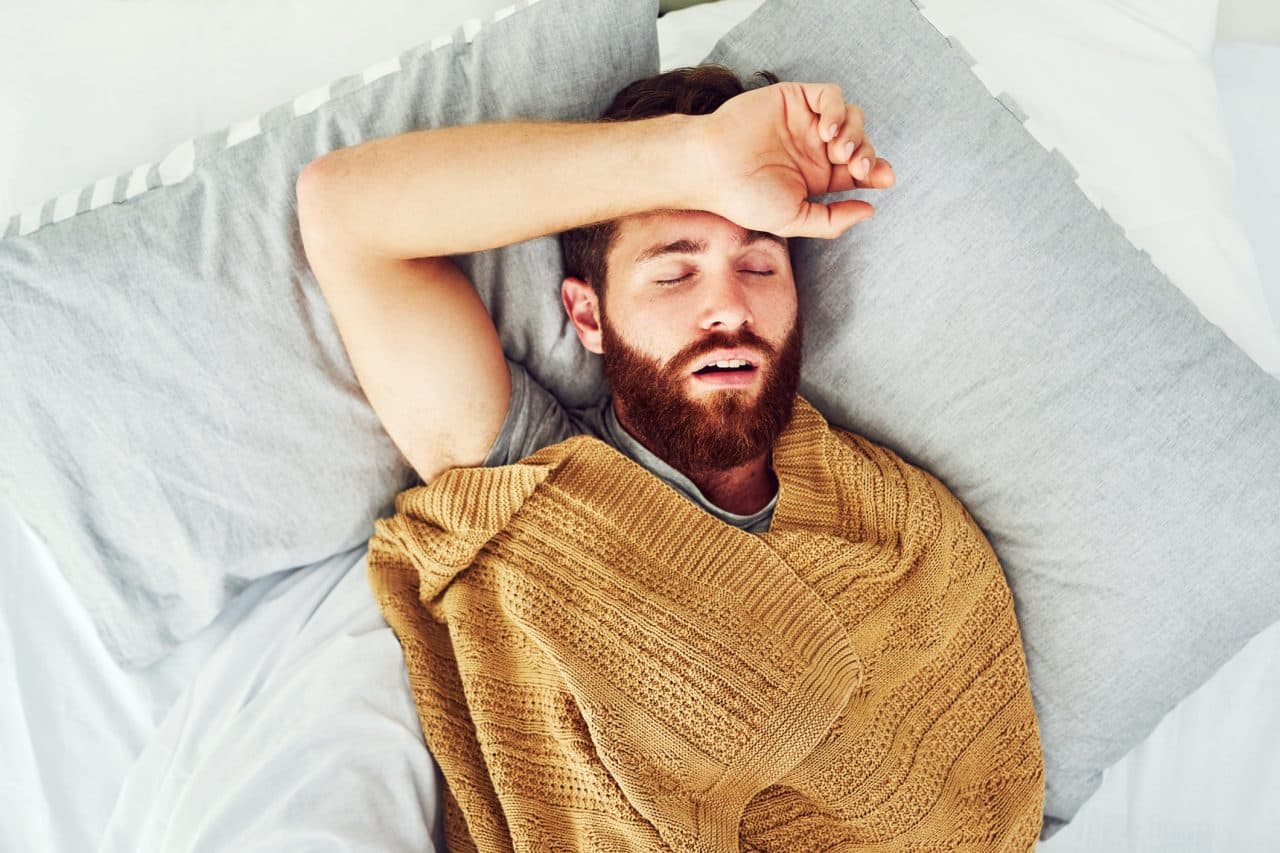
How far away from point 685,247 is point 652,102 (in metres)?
0.19

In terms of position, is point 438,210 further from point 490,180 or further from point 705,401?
point 705,401

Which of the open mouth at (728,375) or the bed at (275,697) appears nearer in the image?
the bed at (275,697)

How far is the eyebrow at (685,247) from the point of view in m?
1.07

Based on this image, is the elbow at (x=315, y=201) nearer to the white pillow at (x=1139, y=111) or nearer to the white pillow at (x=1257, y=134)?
the white pillow at (x=1139, y=111)

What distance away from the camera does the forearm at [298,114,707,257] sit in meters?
0.98

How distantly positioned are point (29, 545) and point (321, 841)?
52cm

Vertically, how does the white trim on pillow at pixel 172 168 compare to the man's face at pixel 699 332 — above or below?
above

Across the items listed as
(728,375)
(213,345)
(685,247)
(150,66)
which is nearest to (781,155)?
(685,247)

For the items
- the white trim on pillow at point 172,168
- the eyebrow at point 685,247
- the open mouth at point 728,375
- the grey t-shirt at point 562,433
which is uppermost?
the white trim on pillow at point 172,168

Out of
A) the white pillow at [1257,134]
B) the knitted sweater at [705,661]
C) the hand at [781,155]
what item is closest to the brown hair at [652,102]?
the hand at [781,155]

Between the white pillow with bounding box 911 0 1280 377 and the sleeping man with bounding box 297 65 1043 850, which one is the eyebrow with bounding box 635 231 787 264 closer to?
the sleeping man with bounding box 297 65 1043 850

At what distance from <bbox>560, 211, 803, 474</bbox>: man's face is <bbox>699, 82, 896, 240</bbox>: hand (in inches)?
2.6

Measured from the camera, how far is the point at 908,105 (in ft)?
3.63

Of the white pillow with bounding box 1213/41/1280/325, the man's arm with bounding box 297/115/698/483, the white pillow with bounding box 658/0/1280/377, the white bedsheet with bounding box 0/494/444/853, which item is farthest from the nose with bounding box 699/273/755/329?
the white pillow with bounding box 1213/41/1280/325
